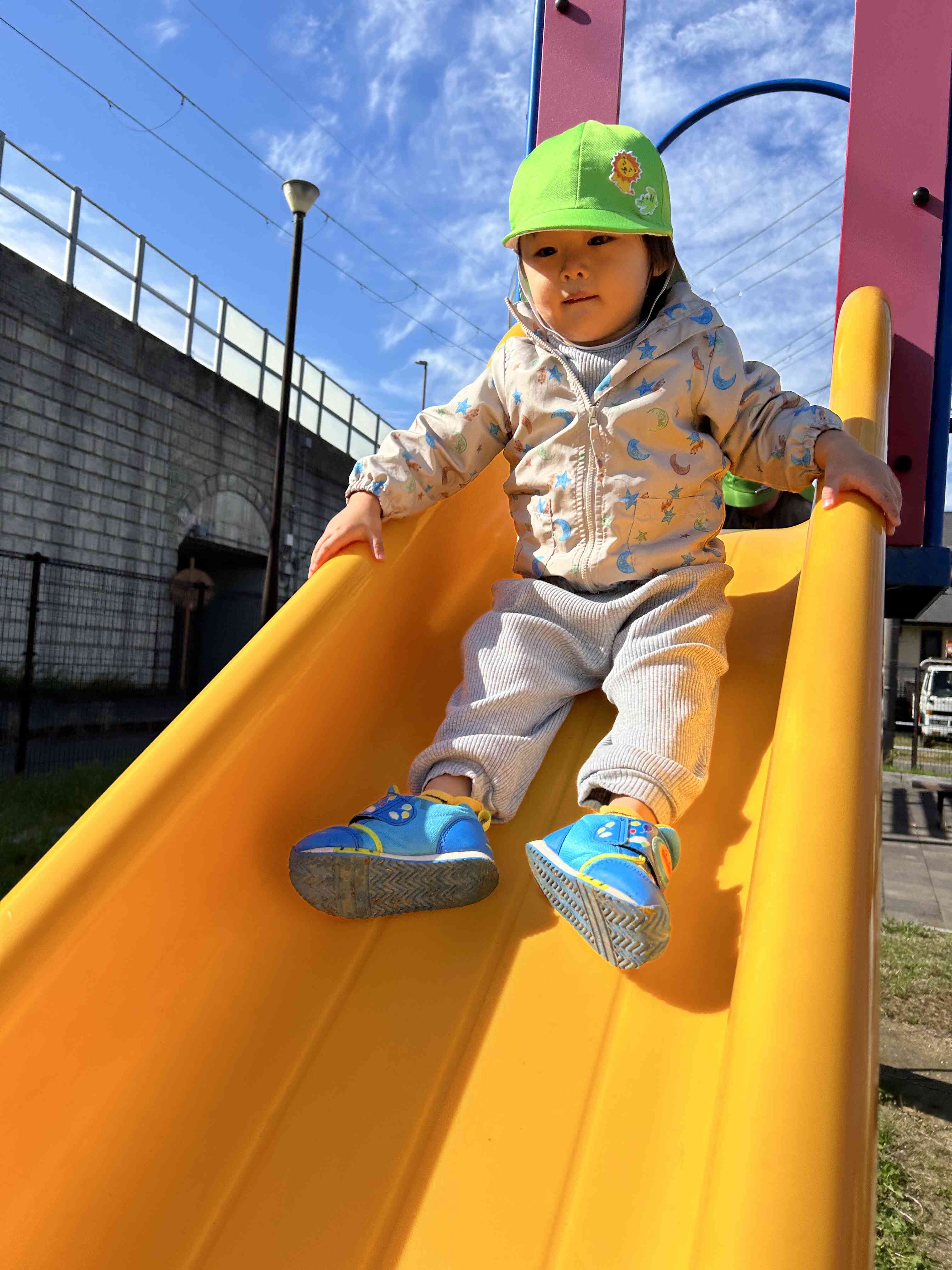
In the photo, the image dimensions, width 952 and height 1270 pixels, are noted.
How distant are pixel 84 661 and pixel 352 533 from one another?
7303 millimetres

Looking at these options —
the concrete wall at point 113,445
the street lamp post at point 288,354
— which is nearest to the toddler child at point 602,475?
the concrete wall at point 113,445

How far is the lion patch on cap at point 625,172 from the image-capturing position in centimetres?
142

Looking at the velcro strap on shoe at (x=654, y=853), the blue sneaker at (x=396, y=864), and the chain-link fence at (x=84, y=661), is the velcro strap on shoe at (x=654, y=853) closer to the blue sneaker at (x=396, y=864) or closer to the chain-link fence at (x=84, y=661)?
the blue sneaker at (x=396, y=864)

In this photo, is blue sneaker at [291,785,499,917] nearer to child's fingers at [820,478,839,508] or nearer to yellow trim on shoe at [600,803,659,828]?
yellow trim on shoe at [600,803,659,828]

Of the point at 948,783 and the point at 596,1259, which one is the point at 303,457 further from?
the point at 596,1259

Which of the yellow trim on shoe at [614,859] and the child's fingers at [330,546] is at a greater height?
the child's fingers at [330,546]

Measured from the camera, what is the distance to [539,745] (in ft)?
4.34

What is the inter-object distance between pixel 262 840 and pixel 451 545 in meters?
0.76

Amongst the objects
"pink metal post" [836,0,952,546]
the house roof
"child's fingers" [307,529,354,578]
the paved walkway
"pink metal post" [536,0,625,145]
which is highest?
the house roof

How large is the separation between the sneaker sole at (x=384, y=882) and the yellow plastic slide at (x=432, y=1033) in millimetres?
37

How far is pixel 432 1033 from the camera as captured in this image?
0.96 metres

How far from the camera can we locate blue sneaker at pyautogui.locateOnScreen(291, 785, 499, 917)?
1.04 m

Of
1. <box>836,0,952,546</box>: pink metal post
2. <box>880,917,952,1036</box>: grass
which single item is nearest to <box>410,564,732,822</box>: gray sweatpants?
<box>836,0,952,546</box>: pink metal post

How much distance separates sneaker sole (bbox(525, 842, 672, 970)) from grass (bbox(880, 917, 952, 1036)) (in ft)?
6.18
